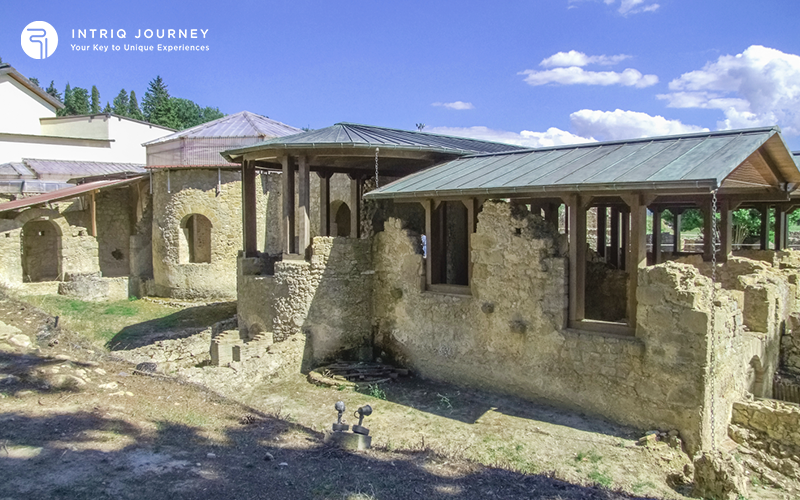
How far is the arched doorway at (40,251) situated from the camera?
65.1 feet

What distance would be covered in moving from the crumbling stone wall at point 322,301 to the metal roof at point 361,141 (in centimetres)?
192

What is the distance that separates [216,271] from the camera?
18.6 m

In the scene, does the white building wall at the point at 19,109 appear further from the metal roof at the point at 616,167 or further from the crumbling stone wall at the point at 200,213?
the metal roof at the point at 616,167

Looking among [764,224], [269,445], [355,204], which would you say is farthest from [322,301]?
[764,224]

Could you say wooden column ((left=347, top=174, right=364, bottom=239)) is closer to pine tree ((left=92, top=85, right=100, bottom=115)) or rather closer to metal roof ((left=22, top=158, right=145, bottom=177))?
metal roof ((left=22, top=158, right=145, bottom=177))

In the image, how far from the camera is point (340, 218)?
66.6 feet

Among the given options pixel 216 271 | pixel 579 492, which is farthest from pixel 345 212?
pixel 579 492

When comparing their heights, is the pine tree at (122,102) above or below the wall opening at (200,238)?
above

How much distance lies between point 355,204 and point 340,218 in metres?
6.79

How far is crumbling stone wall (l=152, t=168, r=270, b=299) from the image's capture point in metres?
18.3

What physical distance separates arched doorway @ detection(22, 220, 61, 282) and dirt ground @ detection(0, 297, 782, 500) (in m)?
12.2

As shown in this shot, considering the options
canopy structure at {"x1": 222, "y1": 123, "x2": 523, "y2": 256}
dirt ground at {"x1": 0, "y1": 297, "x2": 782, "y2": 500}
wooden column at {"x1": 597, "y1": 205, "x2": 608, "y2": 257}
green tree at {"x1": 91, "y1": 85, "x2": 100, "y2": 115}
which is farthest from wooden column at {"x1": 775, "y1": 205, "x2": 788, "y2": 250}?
green tree at {"x1": 91, "y1": 85, "x2": 100, "y2": 115}

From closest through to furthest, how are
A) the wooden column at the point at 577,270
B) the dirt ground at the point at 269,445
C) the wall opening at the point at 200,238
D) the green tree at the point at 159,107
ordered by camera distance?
the dirt ground at the point at 269,445
the wooden column at the point at 577,270
the wall opening at the point at 200,238
the green tree at the point at 159,107

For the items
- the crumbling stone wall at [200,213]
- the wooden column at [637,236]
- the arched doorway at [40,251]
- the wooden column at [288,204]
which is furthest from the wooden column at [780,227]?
the arched doorway at [40,251]
